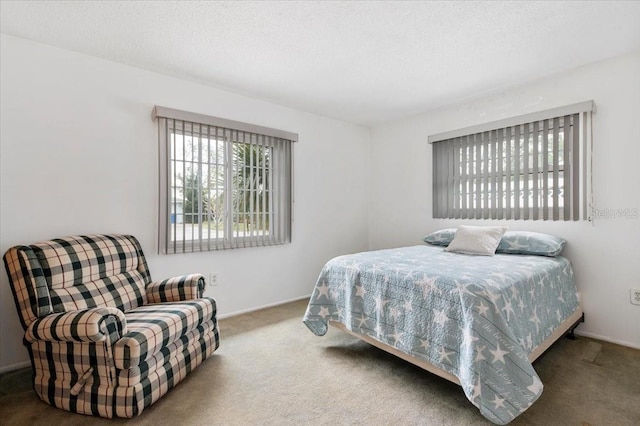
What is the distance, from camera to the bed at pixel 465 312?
150 centimetres

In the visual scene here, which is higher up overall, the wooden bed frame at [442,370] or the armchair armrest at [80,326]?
the armchair armrest at [80,326]

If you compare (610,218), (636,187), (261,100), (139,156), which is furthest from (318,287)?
(636,187)

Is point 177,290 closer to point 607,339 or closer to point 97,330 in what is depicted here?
point 97,330

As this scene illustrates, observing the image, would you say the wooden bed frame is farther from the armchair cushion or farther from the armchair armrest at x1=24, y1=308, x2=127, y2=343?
the armchair armrest at x1=24, y1=308, x2=127, y2=343

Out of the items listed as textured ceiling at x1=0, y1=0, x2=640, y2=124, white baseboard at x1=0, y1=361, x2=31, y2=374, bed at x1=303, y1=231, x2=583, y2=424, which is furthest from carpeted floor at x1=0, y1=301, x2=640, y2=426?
textured ceiling at x1=0, y1=0, x2=640, y2=124

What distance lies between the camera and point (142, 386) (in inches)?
63.5

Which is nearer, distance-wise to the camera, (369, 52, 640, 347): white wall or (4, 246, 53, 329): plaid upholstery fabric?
(4, 246, 53, 329): plaid upholstery fabric

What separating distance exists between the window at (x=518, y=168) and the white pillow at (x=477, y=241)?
0.48m

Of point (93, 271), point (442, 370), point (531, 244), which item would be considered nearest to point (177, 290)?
point (93, 271)

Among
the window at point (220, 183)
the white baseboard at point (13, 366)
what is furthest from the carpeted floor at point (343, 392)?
the window at point (220, 183)

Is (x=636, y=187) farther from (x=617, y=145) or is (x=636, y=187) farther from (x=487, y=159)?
(x=487, y=159)

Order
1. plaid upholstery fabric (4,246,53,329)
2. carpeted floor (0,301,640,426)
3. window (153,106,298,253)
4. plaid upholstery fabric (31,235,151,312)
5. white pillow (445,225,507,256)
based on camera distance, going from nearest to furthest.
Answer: carpeted floor (0,301,640,426) < plaid upholstery fabric (4,246,53,329) < plaid upholstery fabric (31,235,151,312) < white pillow (445,225,507,256) < window (153,106,298,253)

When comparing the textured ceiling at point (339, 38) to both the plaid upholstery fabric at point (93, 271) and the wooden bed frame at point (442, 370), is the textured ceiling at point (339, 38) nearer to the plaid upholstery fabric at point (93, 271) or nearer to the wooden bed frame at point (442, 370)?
the plaid upholstery fabric at point (93, 271)

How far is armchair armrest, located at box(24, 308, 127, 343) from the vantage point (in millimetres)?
1511
